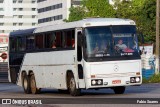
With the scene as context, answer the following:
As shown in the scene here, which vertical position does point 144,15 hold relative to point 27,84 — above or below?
above

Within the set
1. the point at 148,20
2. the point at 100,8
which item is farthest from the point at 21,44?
the point at 100,8

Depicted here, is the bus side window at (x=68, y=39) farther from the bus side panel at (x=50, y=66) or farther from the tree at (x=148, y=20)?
the tree at (x=148, y=20)

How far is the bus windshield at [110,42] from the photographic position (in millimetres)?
26359

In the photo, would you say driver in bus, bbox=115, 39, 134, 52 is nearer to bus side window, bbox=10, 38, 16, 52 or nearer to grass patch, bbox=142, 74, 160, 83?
bus side window, bbox=10, 38, 16, 52

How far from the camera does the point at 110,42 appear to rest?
1041 inches

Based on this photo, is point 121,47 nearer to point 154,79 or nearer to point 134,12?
point 154,79

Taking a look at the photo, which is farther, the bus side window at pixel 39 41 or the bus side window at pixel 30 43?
the bus side window at pixel 30 43

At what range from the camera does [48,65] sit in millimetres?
30281

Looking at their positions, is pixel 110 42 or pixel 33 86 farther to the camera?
pixel 33 86

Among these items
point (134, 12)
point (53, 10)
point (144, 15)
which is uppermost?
point (53, 10)

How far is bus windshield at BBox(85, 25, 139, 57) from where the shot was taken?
86.5 ft

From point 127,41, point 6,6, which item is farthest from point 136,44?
point 6,6

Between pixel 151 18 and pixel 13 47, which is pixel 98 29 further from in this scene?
pixel 151 18

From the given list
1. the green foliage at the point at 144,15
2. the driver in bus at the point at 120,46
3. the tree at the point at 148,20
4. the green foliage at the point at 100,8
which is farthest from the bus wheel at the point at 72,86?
the green foliage at the point at 100,8
